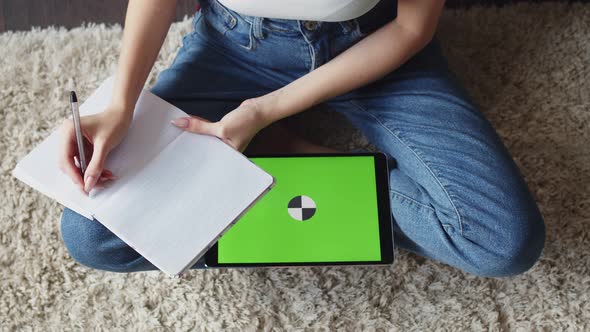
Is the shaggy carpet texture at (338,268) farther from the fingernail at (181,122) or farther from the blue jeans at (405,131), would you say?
the fingernail at (181,122)

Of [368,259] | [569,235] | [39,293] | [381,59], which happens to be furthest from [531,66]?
[39,293]

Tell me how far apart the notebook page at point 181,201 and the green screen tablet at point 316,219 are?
0.10 m

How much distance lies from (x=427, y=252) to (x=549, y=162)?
331 millimetres

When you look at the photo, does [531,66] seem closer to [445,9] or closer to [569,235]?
[445,9]

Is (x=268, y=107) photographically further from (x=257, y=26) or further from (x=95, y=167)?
(x=95, y=167)

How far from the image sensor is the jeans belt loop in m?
0.87

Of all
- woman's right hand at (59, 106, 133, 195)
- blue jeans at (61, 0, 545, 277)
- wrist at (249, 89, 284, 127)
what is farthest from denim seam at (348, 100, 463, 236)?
woman's right hand at (59, 106, 133, 195)

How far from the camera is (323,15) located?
0.78 m

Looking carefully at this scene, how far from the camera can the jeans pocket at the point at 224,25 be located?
0.89 meters

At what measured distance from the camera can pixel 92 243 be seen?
2.89 feet

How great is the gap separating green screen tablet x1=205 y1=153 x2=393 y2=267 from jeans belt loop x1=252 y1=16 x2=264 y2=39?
17cm

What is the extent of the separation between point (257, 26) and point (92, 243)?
39cm

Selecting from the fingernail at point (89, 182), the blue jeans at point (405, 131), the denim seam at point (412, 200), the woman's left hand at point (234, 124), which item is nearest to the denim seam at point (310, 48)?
the blue jeans at point (405, 131)

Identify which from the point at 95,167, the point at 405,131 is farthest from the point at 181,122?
the point at 405,131
